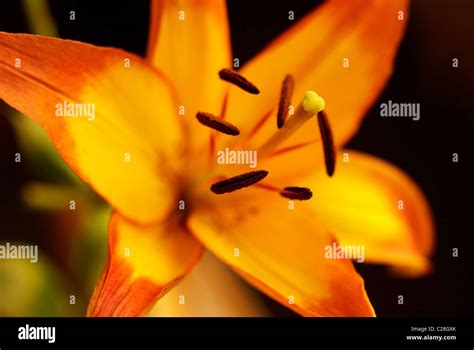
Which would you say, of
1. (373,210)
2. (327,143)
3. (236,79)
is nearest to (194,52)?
(236,79)

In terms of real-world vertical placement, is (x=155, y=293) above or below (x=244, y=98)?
below

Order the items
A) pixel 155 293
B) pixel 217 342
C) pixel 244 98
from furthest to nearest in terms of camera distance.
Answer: pixel 217 342 → pixel 244 98 → pixel 155 293

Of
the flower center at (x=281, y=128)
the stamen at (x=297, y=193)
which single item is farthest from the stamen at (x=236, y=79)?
the stamen at (x=297, y=193)

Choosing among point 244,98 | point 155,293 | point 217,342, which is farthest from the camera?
point 217,342

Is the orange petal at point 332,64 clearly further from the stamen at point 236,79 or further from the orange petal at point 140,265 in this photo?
the orange petal at point 140,265

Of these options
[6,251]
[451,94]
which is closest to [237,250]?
[6,251]

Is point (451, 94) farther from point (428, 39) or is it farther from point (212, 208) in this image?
point (212, 208)

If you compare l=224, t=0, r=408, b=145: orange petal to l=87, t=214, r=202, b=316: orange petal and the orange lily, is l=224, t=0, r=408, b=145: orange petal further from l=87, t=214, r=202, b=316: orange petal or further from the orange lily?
l=87, t=214, r=202, b=316: orange petal
